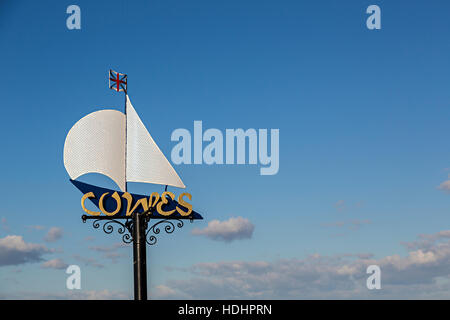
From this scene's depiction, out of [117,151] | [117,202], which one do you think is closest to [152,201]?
[117,202]

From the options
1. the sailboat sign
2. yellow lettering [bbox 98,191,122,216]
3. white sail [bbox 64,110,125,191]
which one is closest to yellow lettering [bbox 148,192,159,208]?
the sailboat sign

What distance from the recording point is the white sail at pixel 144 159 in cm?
2052

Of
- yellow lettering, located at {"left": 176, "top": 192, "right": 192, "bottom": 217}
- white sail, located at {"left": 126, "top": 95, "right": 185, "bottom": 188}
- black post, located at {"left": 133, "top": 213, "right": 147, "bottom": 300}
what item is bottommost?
black post, located at {"left": 133, "top": 213, "right": 147, "bottom": 300}

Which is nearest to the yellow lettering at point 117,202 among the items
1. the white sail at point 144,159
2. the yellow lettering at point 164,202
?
the white sail at point 144,159

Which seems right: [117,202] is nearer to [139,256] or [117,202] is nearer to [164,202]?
[164,202]

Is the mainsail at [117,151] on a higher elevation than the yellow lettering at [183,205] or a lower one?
higher

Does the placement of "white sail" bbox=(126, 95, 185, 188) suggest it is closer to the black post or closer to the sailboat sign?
the sailboat sign

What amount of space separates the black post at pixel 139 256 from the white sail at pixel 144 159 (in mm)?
1611

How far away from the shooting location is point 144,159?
814 inches

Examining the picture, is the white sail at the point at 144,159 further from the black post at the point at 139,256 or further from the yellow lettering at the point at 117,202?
the black post at the point at 139,256

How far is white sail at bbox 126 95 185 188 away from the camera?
20516mm

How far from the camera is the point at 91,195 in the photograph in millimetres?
19484
